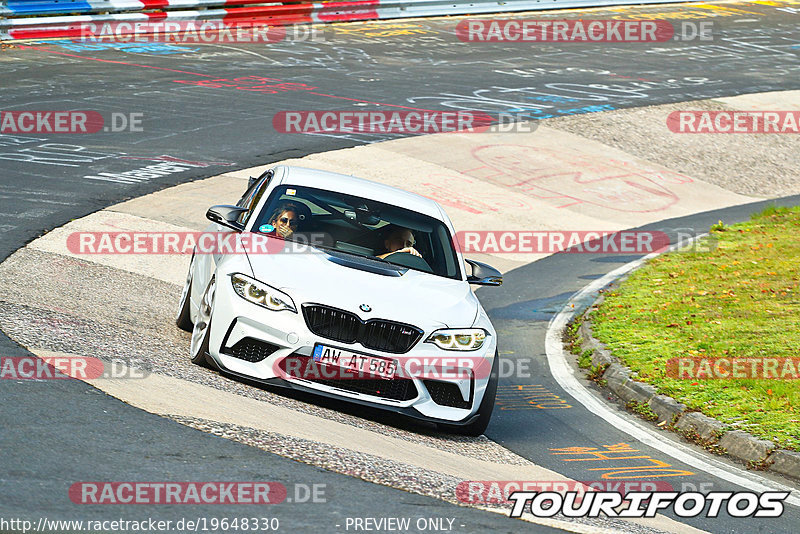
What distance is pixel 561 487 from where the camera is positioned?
6809 millimetres

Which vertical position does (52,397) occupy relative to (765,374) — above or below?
above

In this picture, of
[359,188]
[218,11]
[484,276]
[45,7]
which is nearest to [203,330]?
[359,188]

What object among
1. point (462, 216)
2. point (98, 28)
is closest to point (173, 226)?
point (462, 216)

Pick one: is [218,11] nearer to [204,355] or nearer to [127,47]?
[127,47]

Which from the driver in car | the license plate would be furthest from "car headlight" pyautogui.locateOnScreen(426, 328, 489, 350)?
the driver in car

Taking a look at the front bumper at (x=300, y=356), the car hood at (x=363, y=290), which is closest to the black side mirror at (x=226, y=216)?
the car hood at (x=363, y=290)

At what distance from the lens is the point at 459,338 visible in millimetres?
7562

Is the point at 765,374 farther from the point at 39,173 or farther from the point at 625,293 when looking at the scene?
the point at 39,173

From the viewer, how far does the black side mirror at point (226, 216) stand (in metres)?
8.57

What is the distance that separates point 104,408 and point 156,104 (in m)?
15.1

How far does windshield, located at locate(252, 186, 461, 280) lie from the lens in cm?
852

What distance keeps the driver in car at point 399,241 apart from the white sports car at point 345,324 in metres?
0.10

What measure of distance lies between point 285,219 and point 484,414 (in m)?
2.34

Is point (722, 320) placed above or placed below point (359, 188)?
below
